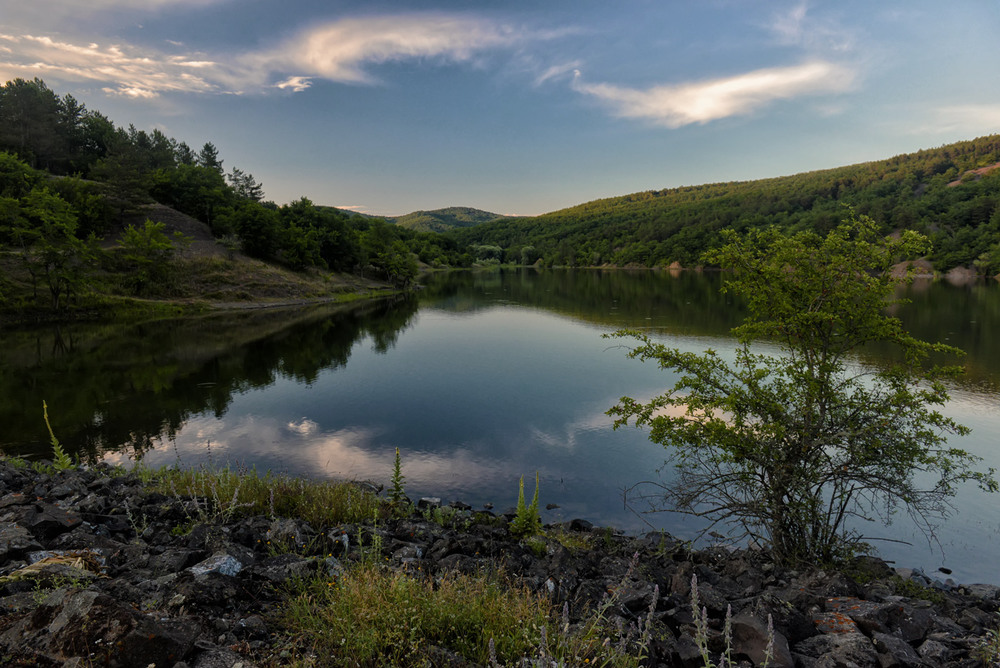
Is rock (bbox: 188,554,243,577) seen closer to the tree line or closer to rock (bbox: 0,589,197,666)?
rock (bbox: 0,589,197,666)

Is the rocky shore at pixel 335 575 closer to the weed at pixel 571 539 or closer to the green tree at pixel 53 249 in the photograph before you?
the weed at pixel 571 539

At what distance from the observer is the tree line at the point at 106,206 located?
49.8 metres

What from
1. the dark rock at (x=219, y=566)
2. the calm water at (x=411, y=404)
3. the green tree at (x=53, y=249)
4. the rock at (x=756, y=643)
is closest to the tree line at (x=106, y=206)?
the green tree at (x=53, y=249)

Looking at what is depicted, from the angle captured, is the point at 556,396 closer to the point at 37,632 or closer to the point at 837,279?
the point at 837,279

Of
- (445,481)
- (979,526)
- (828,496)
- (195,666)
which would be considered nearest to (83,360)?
(445,481)

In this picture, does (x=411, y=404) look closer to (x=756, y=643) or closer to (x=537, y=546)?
(x=537, y=546)

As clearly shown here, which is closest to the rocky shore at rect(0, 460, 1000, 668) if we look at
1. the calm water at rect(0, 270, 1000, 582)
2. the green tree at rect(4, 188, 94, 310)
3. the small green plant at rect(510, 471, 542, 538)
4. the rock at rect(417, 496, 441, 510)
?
the small green plant at rect(510, 471, 542, 538)

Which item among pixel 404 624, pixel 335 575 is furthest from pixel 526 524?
pixel 404 624

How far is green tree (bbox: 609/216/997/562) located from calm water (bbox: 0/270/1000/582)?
3857mm

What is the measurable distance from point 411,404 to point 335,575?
17.2 metres

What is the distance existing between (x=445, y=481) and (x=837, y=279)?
38.0 ft

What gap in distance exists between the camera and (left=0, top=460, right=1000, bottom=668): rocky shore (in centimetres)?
410

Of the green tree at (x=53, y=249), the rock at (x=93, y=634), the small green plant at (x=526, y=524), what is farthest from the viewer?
the green tree at (x=53, y=249)

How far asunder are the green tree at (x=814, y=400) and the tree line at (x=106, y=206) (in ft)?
196
